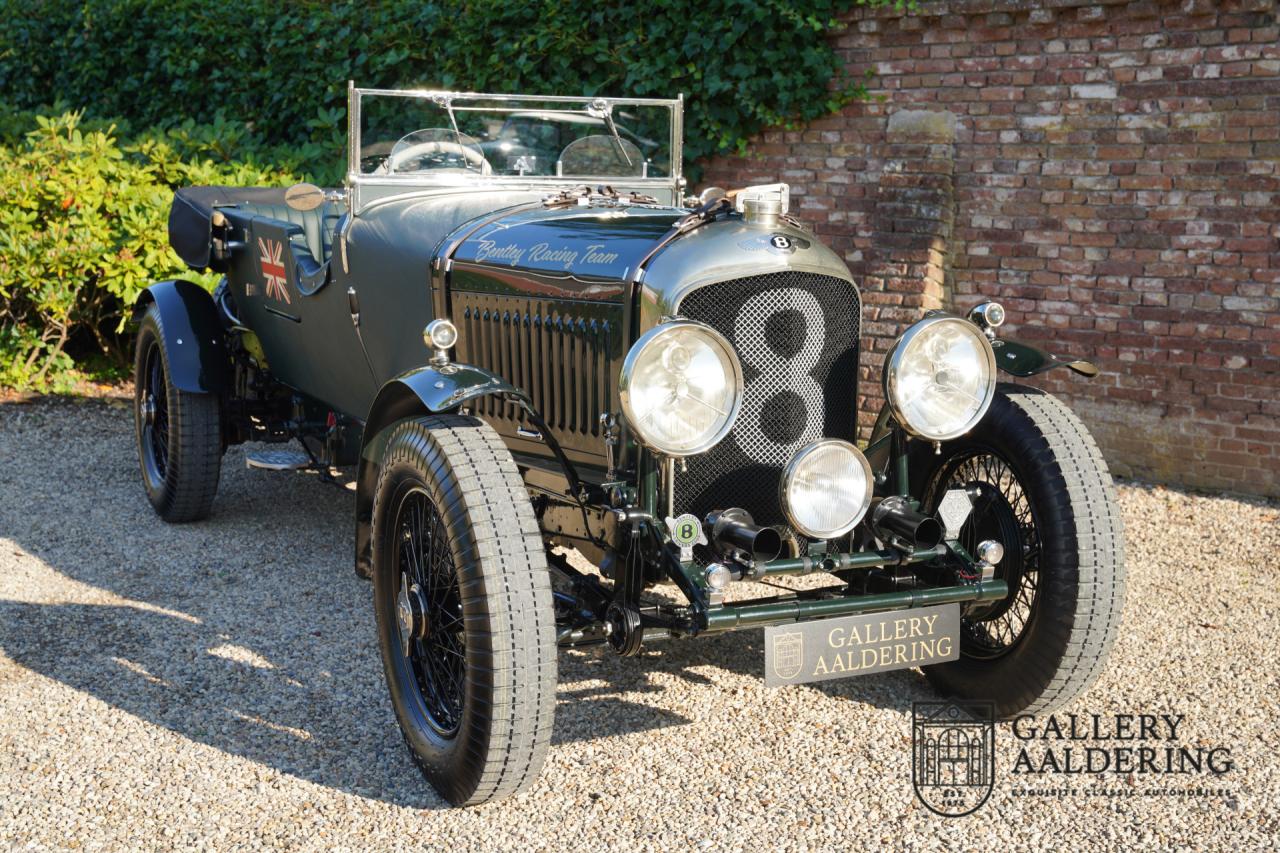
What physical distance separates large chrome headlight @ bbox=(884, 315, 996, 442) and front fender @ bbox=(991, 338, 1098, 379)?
0.29 metres

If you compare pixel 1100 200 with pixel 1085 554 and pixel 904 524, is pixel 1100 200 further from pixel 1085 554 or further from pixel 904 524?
pixel 904 524

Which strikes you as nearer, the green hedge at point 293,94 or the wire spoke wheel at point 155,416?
the wire spoke wheel at point 155,416

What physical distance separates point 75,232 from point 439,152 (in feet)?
12.4

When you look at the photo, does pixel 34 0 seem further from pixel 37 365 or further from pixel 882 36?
pixel 882 36

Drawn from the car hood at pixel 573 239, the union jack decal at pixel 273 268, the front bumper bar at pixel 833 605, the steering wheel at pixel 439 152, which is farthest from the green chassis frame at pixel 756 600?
the union jack decal at pixel 273 268

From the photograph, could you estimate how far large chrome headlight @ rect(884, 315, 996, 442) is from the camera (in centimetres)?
310

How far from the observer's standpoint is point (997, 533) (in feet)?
11.4

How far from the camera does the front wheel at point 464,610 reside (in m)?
2.72

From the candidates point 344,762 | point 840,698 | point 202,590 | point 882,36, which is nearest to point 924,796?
point 840,698

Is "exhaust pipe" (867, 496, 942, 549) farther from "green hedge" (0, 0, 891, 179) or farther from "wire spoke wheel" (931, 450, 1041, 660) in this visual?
"green hedge" (0, 0, 891, 179)

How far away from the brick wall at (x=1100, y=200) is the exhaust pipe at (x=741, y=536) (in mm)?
3189

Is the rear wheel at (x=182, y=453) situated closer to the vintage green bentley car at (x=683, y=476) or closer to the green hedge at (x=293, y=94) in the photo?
the vintage green bentley car at (x=683, y=476)

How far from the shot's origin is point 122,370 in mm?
8102

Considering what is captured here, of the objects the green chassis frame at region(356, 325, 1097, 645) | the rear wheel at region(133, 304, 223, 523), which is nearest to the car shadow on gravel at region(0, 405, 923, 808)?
the rear wheel at region(133, 304, 223, 523)
